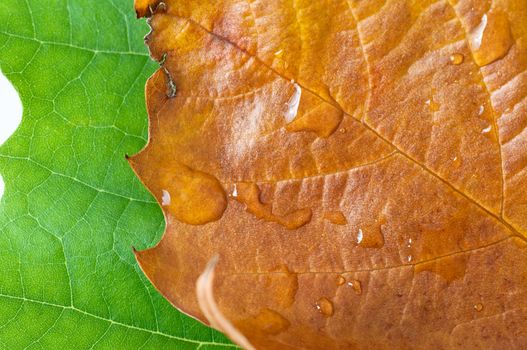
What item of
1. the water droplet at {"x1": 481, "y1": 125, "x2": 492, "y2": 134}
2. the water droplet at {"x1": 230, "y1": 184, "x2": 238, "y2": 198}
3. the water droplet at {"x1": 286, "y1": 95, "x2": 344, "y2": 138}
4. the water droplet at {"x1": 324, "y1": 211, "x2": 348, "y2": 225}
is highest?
the water droplet at {"x1": 286, "y1": 95, "x2": 344, "y2": 138}

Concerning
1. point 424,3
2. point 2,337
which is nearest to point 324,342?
point 424,3

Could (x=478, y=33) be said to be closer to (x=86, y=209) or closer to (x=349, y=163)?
(x=349, y=163)

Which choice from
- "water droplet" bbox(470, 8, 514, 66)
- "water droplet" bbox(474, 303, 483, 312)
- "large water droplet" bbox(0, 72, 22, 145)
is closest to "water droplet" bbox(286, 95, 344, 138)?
"water droplet" bbox(470, 8, 514, 66)

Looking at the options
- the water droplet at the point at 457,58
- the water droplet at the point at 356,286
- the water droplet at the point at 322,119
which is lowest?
the water droplet at the point at 356,286

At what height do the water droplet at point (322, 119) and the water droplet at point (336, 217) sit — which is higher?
the water droplet at point (322, 119)

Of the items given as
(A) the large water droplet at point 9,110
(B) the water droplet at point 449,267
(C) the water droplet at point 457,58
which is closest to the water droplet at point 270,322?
(B) the water droplet at point 449,267

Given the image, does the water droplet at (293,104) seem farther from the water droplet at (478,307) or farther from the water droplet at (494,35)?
the water droplet at (478,307)

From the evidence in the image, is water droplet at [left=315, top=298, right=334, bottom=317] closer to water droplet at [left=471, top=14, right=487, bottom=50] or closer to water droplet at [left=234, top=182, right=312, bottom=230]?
water droplet at [left=234, top=182, right=312, bottom=230]
